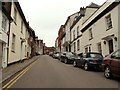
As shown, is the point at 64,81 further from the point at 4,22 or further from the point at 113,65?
the point at 4,22

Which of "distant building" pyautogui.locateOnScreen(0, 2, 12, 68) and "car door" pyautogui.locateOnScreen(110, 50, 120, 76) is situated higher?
"distant building" pyautogui.locateOnScreen(0, 2, 12, 68)

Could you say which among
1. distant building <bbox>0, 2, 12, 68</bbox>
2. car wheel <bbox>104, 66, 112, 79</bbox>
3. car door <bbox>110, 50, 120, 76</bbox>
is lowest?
car wheel <bbox>104, 66, 112, 79</bbox>

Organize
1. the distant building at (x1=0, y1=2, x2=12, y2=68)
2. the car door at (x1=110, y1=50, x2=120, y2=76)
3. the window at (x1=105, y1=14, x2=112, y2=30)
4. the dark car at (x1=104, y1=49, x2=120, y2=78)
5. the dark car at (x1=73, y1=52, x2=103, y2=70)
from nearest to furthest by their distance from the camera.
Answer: the car door at (x1=110, y1=50, x2=120, y2=76), the dark car at (x1=104, y1=49, x2=120, y2=78), the dark car at (x1=73, y1=52, x2=103, y2=70), the distant building at (x1=0, y1=2, x2=12, y2=68), the window at (x1=105, y1=14, x2=112, y2=30)

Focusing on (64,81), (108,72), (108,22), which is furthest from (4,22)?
(108,72)

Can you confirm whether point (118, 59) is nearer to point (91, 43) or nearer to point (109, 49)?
point (109, 49)

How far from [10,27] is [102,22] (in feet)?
31.8

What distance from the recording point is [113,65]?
9.71 m

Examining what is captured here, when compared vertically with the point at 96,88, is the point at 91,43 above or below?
above

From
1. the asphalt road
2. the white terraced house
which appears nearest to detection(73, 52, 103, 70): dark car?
the white terraced house

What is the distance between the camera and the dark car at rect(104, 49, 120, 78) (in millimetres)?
9320

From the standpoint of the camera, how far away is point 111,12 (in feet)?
59.8

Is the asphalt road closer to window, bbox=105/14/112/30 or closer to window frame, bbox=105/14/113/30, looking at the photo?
window frame, bbox=105/14/113/30

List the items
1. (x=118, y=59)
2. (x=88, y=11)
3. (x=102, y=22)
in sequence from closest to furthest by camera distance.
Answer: (x=118, y=59) → (x=102, y=22) → (x=88, y=11)

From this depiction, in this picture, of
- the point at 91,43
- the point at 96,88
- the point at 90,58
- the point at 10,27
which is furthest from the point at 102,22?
the point at 96,88
